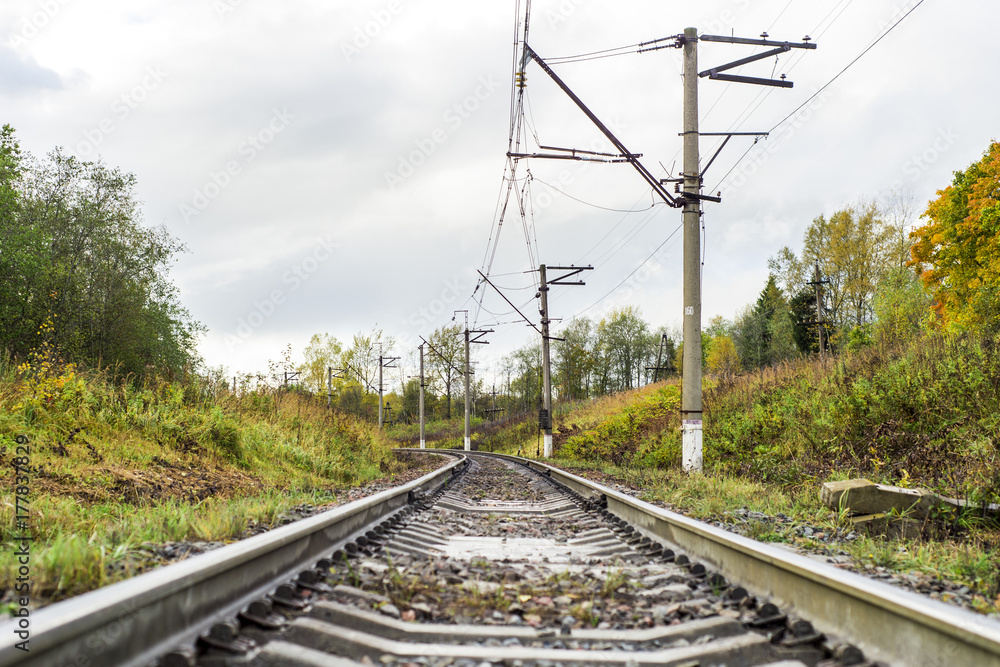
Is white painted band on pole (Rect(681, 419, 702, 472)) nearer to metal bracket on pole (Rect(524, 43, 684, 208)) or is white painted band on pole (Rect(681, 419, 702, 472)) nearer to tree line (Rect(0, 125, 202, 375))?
metal bracket on pole (Rect(524, 43, 684, 208))

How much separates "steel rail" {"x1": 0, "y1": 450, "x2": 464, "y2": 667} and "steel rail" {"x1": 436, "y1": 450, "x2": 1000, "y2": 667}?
7.56 ft

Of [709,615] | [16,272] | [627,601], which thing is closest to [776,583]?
[709,615]

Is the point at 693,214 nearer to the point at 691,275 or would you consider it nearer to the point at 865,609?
the point at 691,275

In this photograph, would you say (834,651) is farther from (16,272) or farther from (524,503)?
(16,272)

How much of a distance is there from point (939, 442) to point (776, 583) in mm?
6047

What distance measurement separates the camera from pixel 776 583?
2816 millimetres

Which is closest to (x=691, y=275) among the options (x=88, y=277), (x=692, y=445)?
(x=692, y=445)

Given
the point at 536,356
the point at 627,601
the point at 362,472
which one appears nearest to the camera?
the point at 627,601

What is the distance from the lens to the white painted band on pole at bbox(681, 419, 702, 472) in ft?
32.7

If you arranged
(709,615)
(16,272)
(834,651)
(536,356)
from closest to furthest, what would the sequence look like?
(834,651), (709,615), (16,272), (536,356)

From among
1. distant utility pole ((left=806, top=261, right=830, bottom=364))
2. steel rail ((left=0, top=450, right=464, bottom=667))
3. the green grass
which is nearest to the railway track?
steel rail ((left=0, top=450, right=464, bottom=667))

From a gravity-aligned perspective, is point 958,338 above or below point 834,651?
above

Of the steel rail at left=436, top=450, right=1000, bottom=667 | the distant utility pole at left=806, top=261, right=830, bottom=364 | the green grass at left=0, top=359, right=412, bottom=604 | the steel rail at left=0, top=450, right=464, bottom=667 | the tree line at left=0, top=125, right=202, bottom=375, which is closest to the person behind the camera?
the steel rail at left=0, top=450, right=464, bottom=667

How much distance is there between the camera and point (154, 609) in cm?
193
